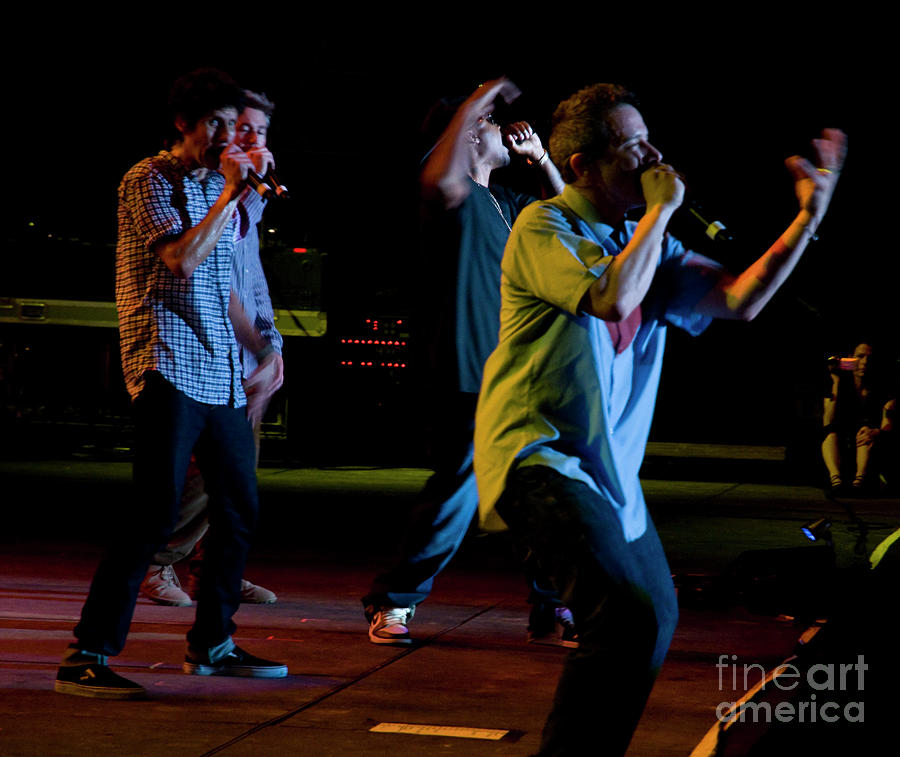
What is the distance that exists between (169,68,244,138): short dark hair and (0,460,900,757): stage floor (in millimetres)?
1365

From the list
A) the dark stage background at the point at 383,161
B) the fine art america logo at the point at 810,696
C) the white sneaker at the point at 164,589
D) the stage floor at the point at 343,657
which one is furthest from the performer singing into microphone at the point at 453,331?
the dark stage background at the point at 383,161

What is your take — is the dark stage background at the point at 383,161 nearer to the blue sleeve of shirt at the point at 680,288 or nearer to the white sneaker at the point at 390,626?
the white sneaker at the point at 390,626

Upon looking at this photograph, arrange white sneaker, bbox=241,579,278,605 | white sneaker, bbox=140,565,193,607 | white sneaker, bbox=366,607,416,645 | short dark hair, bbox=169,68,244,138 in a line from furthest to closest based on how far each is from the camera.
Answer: white sneaker, bbox=241,579,278,605
white sneaker, bbox=140,565,193,607
white sneaker, bbox=366,607,416,645
short dark hair, bbox=169,68,244,138

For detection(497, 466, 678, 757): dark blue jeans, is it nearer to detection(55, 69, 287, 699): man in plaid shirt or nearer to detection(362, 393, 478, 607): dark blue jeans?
detection(55, 69, 287, 699): man in plaid shirt

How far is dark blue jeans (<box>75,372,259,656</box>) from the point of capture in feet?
13.8

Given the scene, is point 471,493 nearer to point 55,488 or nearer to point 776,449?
A: point 55,488

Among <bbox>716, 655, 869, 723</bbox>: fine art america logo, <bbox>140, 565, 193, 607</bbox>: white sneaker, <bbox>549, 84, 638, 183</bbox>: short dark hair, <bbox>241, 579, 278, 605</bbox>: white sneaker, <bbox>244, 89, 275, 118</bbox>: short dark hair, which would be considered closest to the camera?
<bbox>716, 655, 869, 723</bbox>: fine art america logo

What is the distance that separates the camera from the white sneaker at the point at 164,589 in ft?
19.4

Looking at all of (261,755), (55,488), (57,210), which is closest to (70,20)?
(57,210)

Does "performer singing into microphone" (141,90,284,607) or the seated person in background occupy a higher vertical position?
"performer singing into microphone" (141,90,284,607)

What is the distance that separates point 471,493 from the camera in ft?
17.1

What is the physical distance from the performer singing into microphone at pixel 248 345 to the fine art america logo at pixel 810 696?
2.24 metres

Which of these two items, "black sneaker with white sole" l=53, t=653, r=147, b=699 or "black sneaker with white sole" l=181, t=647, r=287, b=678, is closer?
"black sneaker with white sole" l=53, t=653, r=147, b=699

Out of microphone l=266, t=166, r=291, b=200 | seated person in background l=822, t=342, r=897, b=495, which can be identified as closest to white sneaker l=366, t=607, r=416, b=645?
microphone l=266, t=166, r=291, b=200
